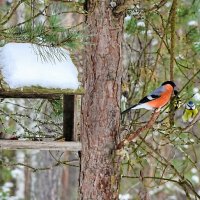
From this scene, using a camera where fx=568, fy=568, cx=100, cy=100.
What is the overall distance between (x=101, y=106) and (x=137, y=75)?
1.41m

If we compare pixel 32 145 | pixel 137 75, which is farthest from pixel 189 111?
pixel 32 145

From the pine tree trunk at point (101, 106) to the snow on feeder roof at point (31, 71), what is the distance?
0.92 ft

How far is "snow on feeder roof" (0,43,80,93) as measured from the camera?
292 cm


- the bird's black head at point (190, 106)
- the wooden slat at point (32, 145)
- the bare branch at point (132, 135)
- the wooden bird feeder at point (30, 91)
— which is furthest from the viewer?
the bird's black head at point (190, 106)

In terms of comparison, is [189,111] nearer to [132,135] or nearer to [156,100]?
[156,100]

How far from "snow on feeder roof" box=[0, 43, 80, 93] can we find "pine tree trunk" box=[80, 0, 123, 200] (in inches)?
11.0

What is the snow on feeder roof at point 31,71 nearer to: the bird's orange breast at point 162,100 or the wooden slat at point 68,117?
the wooden slat at point 68,117

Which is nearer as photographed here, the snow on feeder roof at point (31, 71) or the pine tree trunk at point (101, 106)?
the snow on feeder roof at point (31, 71)

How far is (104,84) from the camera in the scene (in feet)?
11.1

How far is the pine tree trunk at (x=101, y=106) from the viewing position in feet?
11.0

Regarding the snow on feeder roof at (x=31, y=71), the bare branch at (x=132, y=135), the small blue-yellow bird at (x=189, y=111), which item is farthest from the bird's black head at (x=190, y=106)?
the snow on feeder roof at (x=31, y=71)

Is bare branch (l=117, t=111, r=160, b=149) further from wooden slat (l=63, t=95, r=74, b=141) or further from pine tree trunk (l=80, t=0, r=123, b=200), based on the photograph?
wooden slat (l=63, t=95, r=74, b=141)

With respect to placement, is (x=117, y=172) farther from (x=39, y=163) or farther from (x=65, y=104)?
(x=39, y=163)

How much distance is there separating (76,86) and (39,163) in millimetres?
5061
